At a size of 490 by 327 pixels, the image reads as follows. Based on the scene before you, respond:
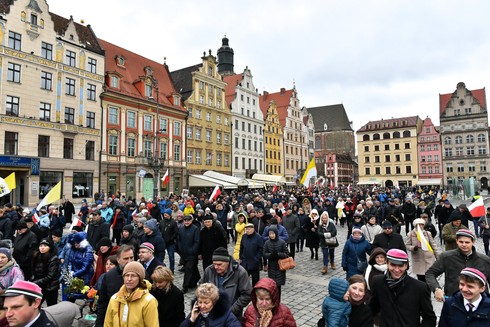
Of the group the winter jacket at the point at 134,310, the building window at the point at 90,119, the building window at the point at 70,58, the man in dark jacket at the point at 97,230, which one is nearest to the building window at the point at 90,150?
the building window at the point at 90,119

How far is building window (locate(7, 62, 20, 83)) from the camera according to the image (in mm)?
26422

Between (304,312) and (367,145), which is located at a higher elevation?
(367,145)

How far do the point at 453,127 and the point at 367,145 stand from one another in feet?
57.0

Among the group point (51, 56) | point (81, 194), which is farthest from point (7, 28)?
point (81, 194)

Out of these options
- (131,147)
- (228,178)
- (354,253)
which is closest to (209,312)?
(354,253)

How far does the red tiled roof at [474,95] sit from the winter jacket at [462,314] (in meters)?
79.3

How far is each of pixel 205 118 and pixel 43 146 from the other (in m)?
20.2

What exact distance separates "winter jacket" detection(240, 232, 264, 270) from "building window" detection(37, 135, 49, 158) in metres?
27.0

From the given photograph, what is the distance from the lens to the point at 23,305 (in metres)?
2.82

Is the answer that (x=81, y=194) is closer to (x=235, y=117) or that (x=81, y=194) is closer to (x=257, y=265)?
(x=235, y=117)

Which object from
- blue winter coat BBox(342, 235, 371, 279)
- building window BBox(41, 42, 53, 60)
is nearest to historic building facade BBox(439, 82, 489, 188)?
building window BBox(41, 42, 53, 60)

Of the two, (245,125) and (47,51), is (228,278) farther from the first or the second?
(245,125)

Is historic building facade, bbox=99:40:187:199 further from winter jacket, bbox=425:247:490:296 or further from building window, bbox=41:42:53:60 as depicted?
winter jacket, bbox=425:247:490:296

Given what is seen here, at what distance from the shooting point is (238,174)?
49469mm
